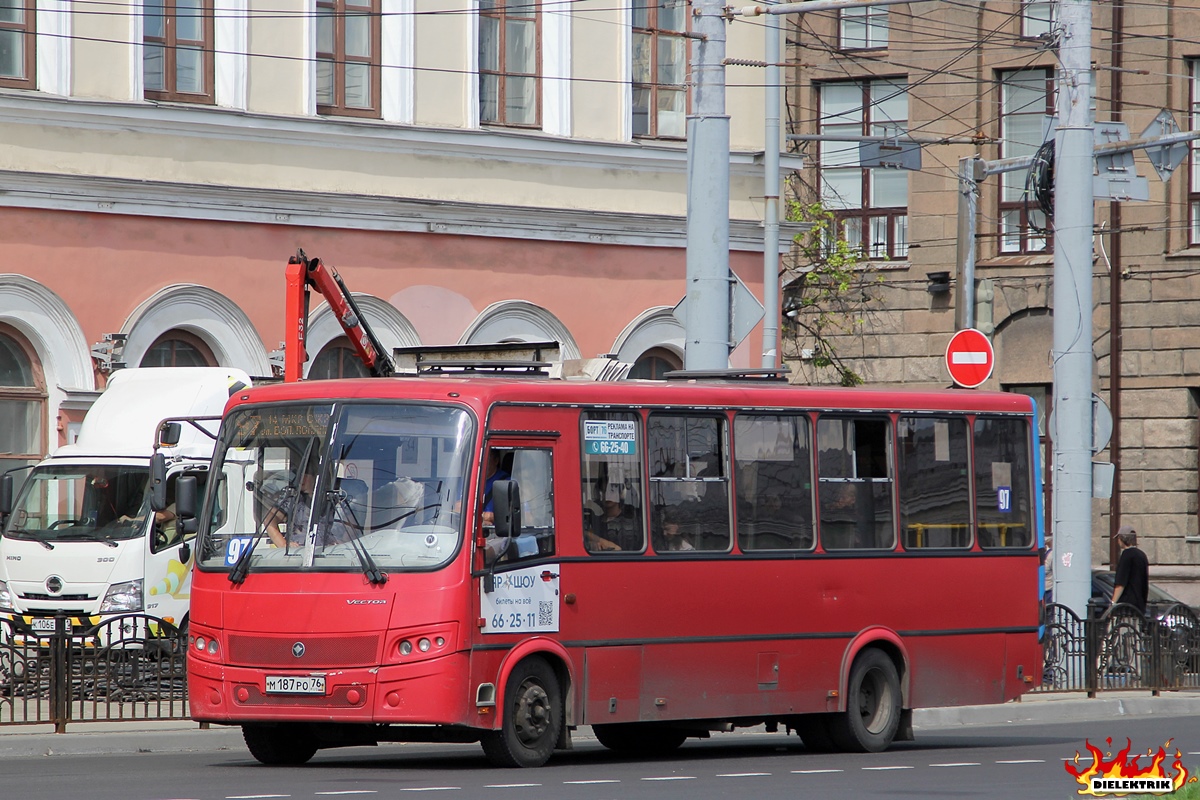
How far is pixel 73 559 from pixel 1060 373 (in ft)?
31.9

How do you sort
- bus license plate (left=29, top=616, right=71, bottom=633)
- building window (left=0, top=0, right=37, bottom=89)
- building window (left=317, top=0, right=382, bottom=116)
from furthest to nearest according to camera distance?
1. building window (left=317, top=0, right=382, bottom=116)
2. building window (left=0, top=0, right=37, bottom=89)
3. bus license plate (left=29, top=616, right=71, bottom=633)

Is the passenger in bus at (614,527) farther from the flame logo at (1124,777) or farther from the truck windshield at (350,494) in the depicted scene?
the flame logo at (1124,777)

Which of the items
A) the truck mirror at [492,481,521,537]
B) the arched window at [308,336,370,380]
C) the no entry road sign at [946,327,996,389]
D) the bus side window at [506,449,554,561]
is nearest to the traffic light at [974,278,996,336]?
the arched window at [308,336,370,380]

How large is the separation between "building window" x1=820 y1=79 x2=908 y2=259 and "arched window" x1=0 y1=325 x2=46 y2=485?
22.3 m

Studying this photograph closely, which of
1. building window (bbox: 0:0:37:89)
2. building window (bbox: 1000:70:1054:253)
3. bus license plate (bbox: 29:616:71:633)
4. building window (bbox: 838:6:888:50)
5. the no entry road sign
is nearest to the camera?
bus license plate (bbox: 29:616:71:633)

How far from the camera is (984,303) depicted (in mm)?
40906

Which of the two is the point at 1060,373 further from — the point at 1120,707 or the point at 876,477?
the point at 876,477

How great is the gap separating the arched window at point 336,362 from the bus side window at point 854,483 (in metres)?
10.3

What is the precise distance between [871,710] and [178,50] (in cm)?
1248

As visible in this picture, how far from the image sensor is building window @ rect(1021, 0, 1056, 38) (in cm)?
4106

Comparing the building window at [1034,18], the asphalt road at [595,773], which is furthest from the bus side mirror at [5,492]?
the building window at [1034,18]

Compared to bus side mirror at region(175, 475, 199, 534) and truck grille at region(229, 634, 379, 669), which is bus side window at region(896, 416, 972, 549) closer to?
truck grille at region(229, 634, 379, 669)

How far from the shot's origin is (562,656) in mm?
14836

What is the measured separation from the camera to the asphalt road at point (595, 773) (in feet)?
42.3
